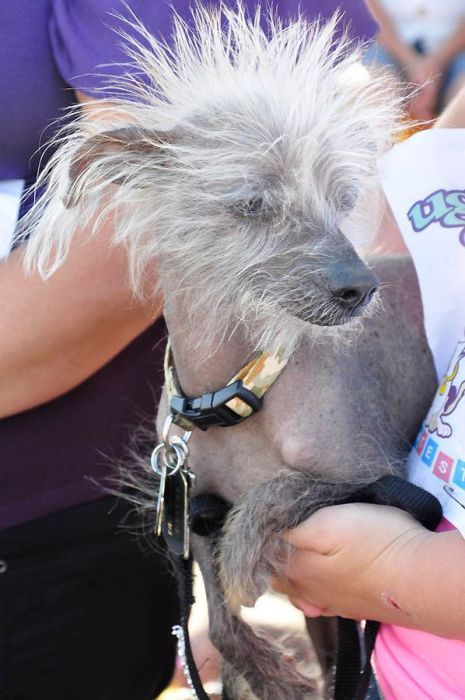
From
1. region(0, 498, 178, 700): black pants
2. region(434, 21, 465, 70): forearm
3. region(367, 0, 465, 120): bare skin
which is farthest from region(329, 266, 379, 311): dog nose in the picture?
region(434, 21, 465, 70): forearm

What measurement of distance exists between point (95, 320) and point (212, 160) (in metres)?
0.31

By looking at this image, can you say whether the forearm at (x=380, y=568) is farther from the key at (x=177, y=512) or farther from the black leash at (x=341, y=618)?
the key at (x=177, y=512)

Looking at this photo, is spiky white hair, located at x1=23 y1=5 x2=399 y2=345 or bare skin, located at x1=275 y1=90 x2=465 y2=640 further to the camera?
spiky white hair, located at x1=23 y1=5 x2=399 y2=345

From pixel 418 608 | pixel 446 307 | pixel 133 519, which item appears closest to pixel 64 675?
Answer: pixel 133 519

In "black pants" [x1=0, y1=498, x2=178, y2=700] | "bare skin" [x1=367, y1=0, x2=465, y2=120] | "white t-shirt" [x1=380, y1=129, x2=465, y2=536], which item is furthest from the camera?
"bare skin" [x1=367, y1=0, x2=465, y2=120]

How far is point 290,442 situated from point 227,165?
37 cm

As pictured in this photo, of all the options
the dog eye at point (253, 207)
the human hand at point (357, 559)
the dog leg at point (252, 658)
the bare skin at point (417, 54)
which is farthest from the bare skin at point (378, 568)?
the bare skin at point (417, 54)

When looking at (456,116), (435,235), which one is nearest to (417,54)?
(456,116)

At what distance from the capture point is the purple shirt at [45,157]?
43.9 inches

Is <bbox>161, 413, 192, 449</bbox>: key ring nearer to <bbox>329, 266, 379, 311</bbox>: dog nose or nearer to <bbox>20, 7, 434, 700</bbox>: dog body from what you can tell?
<bbox>20, 7, 434, 700</bbox>: dog body

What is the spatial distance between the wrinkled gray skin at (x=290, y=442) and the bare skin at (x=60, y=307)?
120 mm

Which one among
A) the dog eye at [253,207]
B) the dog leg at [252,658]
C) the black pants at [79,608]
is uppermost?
the dog eye at [253,207]

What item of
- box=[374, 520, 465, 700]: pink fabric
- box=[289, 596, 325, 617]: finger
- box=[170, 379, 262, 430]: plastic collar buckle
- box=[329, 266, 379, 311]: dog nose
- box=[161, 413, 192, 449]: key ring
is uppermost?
box=[329, 266, 379, 311]: dog nose

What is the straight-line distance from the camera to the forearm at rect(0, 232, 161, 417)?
3.84 ft
